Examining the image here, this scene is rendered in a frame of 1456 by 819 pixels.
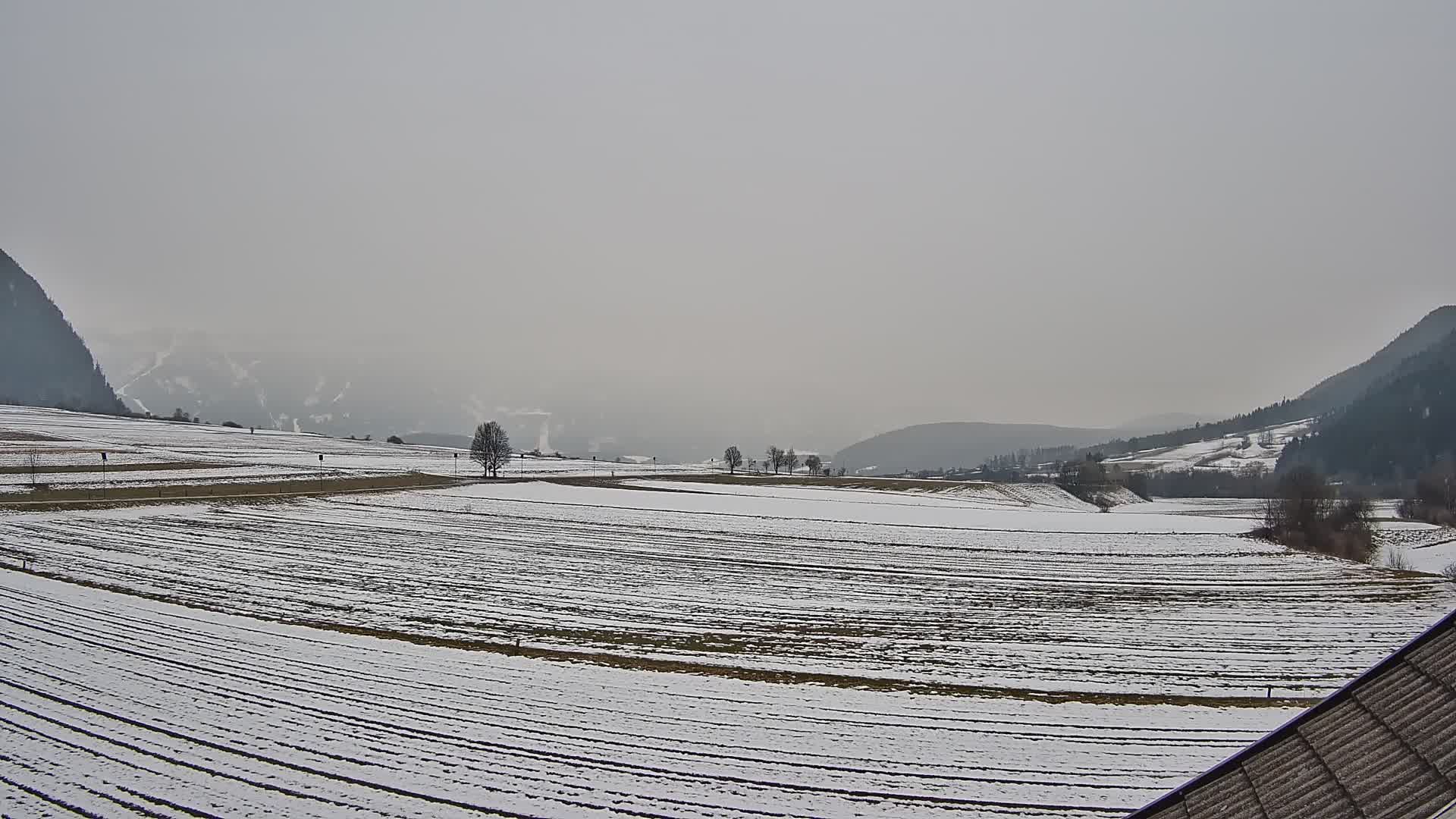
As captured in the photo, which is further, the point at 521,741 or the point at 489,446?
the point at 489,446

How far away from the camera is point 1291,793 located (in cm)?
621

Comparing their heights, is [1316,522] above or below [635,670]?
below

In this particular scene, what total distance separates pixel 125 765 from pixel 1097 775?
65.5 feet

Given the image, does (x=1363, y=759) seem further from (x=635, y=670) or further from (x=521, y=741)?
(x=635, y=670)

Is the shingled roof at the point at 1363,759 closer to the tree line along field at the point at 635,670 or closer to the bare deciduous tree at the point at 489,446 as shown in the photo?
the tree line along field at the point at 635,670

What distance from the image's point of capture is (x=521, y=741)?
1734 centimetres

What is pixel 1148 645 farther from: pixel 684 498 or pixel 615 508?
pixel 684 498

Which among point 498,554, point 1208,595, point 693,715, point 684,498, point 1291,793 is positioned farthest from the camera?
point 684,498

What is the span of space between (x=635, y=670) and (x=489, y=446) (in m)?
96.8

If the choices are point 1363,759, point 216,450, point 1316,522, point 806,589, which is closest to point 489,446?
Result: point 216,450

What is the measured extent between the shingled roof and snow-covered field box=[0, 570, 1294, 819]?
28.4 feet

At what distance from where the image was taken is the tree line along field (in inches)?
602

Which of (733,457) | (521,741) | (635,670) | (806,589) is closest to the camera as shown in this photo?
(521,741)

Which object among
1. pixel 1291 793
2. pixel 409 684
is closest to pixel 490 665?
pixel 409 684
